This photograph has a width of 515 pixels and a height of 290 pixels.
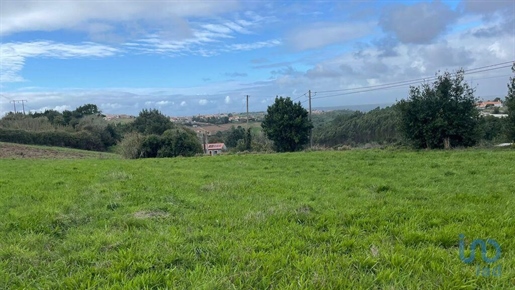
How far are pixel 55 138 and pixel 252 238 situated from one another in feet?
171

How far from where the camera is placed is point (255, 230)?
4.00 m

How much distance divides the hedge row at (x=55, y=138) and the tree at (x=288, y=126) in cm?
3285

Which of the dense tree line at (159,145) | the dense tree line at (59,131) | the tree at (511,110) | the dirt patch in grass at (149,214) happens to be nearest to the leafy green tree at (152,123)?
the dense tree line at (59,131)

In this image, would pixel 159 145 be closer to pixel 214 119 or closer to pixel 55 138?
pixel 55 138

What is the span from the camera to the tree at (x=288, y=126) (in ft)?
104

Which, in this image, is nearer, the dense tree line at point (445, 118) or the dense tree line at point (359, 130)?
the dense tree line at point (445, 118)

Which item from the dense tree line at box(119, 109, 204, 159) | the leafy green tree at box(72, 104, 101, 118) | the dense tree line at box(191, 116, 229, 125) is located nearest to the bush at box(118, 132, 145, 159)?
the dense tree line at box(119, 109, 204, 159)

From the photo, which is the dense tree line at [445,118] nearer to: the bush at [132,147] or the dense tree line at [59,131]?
the bush at [132,147]

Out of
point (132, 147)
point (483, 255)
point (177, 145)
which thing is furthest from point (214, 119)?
point (483, 255)

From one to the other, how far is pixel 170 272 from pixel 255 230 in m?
1.35

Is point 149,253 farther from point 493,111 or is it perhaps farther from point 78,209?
point 493,111

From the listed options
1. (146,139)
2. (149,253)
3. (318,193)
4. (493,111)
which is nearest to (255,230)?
(149,253)

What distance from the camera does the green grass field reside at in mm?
2768

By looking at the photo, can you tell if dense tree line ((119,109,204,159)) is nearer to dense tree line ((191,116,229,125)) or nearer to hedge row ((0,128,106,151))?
hedge row ((0,128,106,151))
